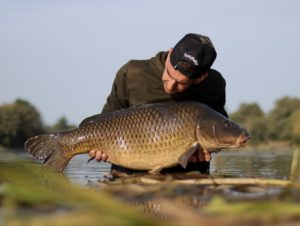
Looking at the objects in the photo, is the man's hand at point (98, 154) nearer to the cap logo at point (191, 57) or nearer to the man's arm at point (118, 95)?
the man's arm at point (118, 95)

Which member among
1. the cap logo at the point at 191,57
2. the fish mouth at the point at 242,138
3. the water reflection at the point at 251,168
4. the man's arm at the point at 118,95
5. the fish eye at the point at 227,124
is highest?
the cap logo at the point at 191,57

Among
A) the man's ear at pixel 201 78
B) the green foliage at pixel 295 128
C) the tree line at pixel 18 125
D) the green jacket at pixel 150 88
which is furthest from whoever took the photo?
the tree line at pixel 18 125

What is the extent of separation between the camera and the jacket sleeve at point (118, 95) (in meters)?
6.60

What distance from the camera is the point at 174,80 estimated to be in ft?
18.9

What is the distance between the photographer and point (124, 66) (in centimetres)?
670

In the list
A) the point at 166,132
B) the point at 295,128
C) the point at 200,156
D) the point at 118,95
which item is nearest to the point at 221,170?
the point at 118,95

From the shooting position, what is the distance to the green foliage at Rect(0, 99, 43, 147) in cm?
4775

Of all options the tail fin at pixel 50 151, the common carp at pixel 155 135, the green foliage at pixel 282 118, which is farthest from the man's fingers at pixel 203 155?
the green foliage at pixel 282 118

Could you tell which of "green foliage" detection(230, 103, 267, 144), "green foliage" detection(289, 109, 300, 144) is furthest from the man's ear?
"green foliage" detection(230, 103, 267, 144)

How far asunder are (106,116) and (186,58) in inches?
32.1

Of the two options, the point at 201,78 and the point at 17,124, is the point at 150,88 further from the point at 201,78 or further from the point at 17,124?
the point at 17,124

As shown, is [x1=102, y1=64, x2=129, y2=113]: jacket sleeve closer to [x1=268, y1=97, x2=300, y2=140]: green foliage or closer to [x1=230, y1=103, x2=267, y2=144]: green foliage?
[x1=268, y1=97, x2=300, y2=140]: green foliage

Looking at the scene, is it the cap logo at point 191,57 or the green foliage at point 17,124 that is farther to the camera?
the green foliage at point 17,124

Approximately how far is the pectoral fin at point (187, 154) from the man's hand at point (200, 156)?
0.25 meters
